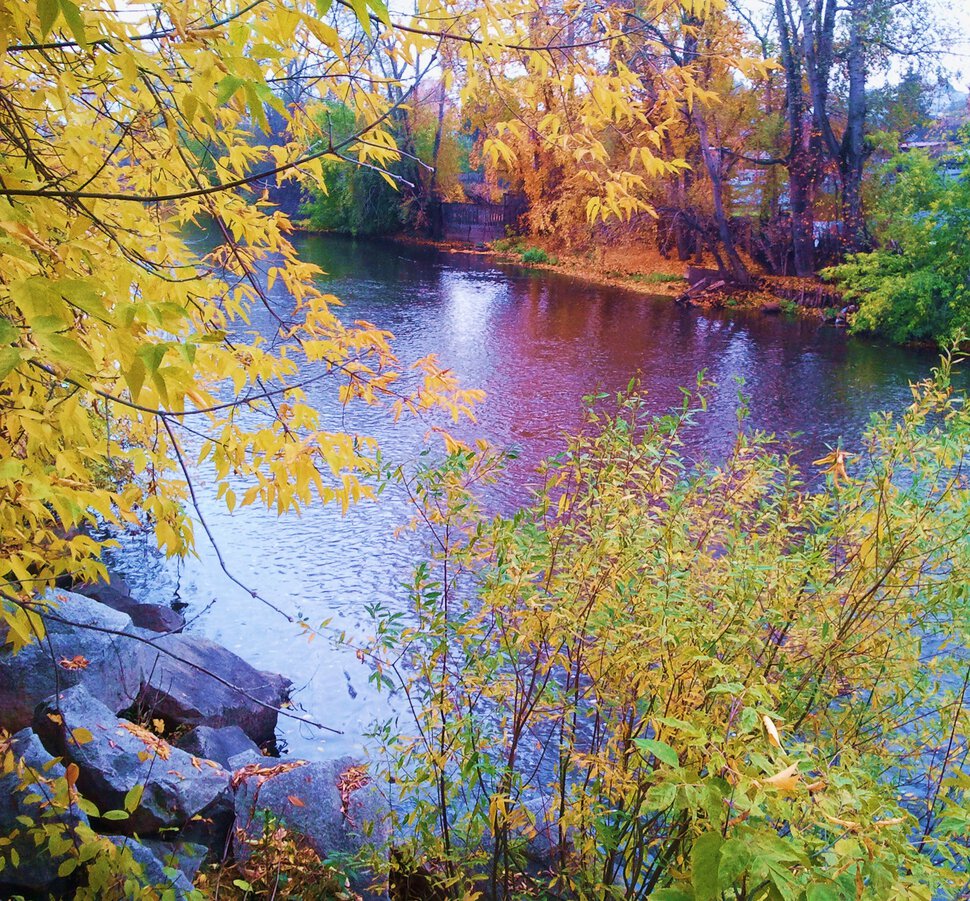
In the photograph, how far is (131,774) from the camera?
3221mm

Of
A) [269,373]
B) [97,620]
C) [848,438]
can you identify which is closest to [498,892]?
[269,373]

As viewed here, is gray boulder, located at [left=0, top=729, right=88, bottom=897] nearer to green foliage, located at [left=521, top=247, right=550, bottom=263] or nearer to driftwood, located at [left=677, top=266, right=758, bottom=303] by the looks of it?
driftwood, located at [left=677, top=266, right=758, bottom=303]

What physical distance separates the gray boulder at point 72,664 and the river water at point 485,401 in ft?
3.89

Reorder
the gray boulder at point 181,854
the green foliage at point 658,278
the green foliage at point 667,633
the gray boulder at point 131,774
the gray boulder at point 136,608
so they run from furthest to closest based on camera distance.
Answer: the green foliage at point 658,278 → the gray boulder at point 136,608 → the gray boulder at point 131,774 → the gray boulder at point 181,854 → the green foliage at point 667,633

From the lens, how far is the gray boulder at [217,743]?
409 centimetres

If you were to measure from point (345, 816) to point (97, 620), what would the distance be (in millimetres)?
1780

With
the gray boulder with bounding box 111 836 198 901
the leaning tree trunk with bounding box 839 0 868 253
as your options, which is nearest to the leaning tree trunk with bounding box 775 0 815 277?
the leaning tree trunk with bounding box 839 0 868 253

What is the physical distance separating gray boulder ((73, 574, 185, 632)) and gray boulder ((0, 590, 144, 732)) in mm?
1097

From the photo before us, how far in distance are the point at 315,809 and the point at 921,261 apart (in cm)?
1742

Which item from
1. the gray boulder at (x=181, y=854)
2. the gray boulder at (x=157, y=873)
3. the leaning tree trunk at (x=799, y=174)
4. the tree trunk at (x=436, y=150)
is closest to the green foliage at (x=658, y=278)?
the leaning tree trunk at (x=799, y=174)

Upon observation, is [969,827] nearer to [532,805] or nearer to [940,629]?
[940,629]

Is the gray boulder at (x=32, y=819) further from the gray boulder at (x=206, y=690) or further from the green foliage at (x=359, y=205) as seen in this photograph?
the green foliage at (x=359, y=205)

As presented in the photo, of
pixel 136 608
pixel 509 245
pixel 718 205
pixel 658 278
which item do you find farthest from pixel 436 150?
pixel 136 608

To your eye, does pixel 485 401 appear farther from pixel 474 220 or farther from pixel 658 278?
pixel 474 220
